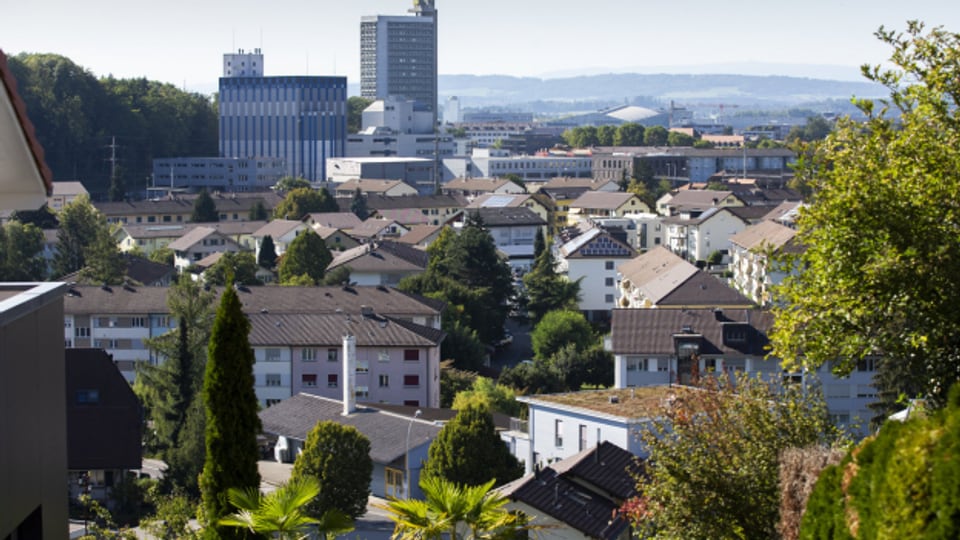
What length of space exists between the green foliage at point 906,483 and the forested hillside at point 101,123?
253 ft

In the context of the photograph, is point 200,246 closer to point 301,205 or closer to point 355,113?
point 301,205

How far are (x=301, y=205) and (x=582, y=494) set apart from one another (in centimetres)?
5192

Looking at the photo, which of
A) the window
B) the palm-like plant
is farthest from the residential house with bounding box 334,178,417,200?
the palm-like plant

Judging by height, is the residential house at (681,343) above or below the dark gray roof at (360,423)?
above

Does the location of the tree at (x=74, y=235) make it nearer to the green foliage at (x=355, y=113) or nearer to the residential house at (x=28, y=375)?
the residential house at (x=28, y=375)

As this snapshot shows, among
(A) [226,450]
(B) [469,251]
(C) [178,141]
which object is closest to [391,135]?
(C) [178,141]

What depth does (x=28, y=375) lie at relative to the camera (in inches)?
211

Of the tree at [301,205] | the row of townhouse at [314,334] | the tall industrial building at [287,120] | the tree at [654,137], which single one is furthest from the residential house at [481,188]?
the row of townhouse at [314,334]

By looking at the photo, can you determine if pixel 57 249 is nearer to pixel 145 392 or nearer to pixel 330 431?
pixel 145 392

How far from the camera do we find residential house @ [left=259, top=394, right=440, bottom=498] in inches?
899

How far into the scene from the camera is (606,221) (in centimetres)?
6003

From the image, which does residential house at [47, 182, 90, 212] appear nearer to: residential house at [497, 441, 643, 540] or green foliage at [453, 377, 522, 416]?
green foliage at [453, 377, 522, 416]

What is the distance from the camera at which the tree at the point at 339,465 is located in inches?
795

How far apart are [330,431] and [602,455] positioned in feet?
19.2
